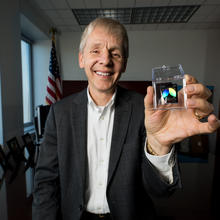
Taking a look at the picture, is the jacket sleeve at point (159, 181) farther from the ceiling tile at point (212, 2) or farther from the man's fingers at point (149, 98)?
the ceiling tile at point (212, 2)

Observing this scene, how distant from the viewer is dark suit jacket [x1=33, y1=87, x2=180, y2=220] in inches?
33.6

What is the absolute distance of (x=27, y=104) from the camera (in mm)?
4207

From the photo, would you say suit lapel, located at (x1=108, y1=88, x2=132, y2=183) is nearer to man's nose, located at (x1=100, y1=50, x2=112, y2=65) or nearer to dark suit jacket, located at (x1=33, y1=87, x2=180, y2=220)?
dark suit jacket, located at (x1=33, y1=87, x2=180, y2=220)

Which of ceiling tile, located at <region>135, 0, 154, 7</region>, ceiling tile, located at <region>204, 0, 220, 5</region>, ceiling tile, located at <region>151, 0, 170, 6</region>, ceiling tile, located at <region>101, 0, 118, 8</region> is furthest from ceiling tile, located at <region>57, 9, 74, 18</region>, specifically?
ceiling tile, located at <region>204, 0, 220, 5</region>

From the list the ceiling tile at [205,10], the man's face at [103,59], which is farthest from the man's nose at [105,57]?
the ceiling tile at [205,10]

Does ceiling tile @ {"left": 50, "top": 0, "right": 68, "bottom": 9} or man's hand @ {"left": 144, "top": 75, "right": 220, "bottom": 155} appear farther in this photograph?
ceiling tile @ {"left": 50, "top": 0, "right": 68, "bottom": 9}

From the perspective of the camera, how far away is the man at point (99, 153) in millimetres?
854

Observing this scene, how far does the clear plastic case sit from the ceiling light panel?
3.14m

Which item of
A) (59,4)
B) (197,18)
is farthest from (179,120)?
(197,18)

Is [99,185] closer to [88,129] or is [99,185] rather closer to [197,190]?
[88,129]

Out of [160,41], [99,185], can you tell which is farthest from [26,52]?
[99,185]

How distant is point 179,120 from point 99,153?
465mm

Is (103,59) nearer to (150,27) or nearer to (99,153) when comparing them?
(99,153)

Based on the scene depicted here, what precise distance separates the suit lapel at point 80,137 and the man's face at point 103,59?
142mm
